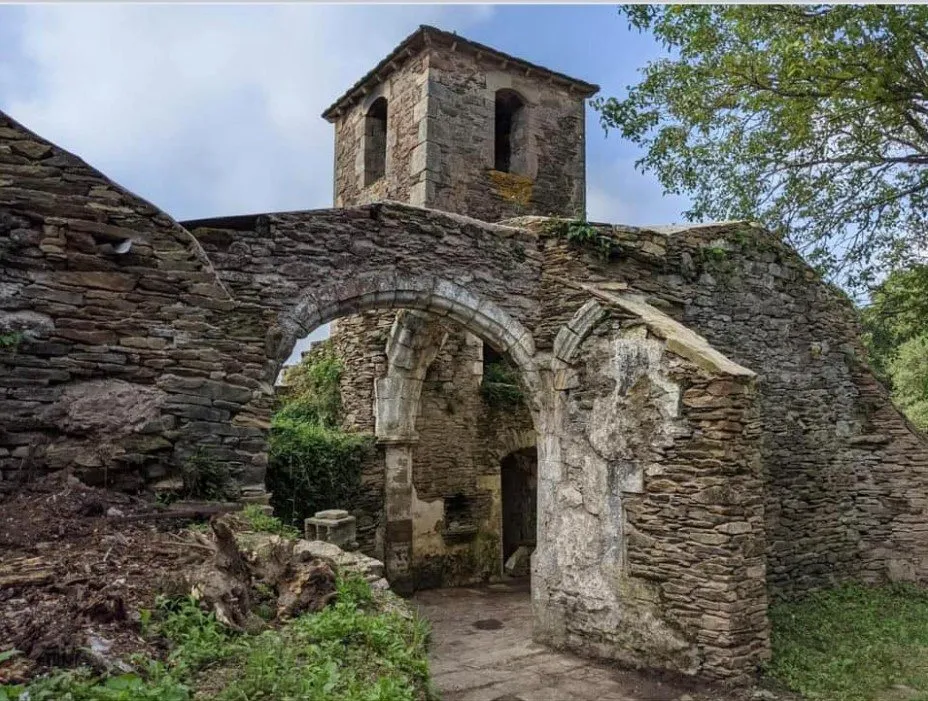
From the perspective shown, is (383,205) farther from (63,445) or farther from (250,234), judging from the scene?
(63,445)

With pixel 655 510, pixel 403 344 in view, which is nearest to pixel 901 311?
pixel 655 510

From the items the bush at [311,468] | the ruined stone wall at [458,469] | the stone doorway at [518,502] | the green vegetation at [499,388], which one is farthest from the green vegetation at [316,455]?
the stone doorway at [518,502]

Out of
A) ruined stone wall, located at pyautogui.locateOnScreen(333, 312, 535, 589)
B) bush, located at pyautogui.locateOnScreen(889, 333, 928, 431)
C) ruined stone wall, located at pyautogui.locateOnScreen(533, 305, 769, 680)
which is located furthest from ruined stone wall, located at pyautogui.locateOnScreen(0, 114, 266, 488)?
bush, located at pyautogui.locateOnScreen(889, 333, 928, 431)

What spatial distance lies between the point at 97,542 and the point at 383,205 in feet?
13.6

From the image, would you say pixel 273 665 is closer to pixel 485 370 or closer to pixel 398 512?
pixel 398 512

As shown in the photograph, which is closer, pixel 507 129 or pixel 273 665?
pixel 273 665

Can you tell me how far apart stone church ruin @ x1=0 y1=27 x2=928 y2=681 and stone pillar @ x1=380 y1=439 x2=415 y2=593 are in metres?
0.03

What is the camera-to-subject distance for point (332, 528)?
841 cm

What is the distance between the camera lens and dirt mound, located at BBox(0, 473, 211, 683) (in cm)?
256

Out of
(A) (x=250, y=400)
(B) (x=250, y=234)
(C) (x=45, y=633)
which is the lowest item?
(C) (x=45, y=633)

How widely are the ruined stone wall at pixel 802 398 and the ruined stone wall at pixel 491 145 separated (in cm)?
405

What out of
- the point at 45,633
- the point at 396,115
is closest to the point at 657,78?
the point at 396,115

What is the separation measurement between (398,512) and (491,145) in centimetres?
624

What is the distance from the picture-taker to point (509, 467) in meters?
12.5
